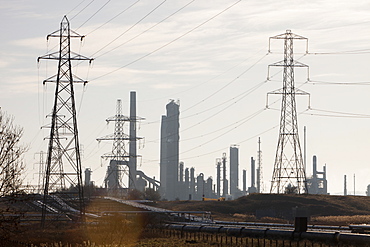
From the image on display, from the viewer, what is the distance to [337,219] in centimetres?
7419

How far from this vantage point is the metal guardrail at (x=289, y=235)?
40.4 meters

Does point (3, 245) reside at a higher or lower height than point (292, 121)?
lower

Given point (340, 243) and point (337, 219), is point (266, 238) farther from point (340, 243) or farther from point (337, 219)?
point (337, 219)

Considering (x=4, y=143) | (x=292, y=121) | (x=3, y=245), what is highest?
(x=292, y=121)

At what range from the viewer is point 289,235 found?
4522cm

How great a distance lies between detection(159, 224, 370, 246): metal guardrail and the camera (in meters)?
40.4

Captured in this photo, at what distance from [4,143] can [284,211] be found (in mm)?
52012

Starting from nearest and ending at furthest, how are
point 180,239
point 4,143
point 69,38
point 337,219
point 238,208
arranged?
point 4,143
point 180,239
point 69,38
point 337,219
point 238,208

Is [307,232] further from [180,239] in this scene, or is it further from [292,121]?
[292,121]

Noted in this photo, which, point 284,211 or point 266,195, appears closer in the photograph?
point 284,211

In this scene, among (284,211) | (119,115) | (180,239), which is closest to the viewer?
(180,239)

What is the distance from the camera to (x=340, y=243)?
41.4 m

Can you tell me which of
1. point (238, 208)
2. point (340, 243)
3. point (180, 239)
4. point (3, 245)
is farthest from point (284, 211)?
point (3, 245)

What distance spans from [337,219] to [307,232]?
30677 mm
